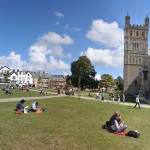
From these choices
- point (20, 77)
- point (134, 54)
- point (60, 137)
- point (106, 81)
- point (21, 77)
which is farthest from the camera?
point (21, 77)

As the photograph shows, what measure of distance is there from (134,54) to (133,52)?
0.86 m

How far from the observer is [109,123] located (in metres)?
17.2

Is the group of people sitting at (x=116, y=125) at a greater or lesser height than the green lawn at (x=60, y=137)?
greater

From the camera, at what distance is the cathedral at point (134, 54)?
97.3 m

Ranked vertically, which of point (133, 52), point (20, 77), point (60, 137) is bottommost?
point (60, 137)

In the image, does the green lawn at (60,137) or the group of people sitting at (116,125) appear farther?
the group of people sitting at (116,125)

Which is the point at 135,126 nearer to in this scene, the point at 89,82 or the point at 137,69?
the point at 137,69

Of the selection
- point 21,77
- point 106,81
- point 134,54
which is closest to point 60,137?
point 134,54

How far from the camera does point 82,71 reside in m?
107

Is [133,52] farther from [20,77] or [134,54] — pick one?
[20,77]

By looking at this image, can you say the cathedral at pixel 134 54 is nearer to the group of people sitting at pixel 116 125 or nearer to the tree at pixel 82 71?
the tree at pixel 82 71

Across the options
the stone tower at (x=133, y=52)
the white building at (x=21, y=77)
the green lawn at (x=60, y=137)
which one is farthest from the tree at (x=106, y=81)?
the green lawn at (x=60, y=137)

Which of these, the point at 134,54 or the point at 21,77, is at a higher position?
the point at 134,54

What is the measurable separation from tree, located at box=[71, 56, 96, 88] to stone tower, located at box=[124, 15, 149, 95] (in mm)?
16124
